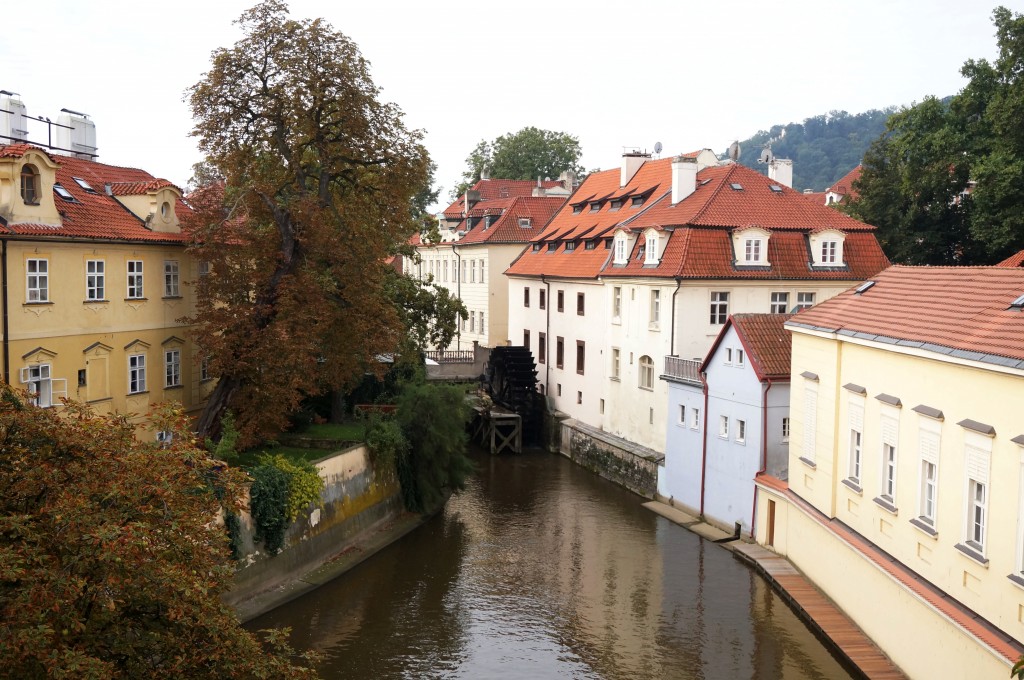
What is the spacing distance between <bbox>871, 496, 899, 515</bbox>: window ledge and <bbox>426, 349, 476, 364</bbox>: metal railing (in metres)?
26.1

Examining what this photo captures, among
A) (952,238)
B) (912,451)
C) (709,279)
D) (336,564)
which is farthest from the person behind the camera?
(952,238)

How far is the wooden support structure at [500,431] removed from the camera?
118ft

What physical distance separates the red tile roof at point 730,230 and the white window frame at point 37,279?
51.9 feet

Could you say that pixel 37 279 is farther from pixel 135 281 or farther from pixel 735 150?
pixel 735 150


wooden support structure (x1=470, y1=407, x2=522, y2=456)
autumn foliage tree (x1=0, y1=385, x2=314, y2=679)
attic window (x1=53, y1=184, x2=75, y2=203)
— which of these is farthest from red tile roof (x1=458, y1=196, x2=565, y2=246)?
autumn foliage tree (x1=0, y1=385, x2=314, y2=679)

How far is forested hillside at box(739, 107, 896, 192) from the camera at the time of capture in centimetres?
12538

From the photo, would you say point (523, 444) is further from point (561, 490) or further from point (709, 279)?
point (709, 279)

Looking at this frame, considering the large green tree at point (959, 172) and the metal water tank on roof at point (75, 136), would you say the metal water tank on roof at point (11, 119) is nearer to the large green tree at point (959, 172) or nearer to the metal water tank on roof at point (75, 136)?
the metal water tank on roof at point (75, 136)

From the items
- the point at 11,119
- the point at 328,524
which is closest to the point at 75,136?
the point at 11,119

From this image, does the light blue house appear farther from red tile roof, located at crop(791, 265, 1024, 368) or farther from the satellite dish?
the satellite dish

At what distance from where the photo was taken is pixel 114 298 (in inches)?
867

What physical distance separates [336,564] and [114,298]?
292 inches

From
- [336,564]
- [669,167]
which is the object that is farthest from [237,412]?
[669,167]

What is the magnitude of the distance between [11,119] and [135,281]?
5.60 m
